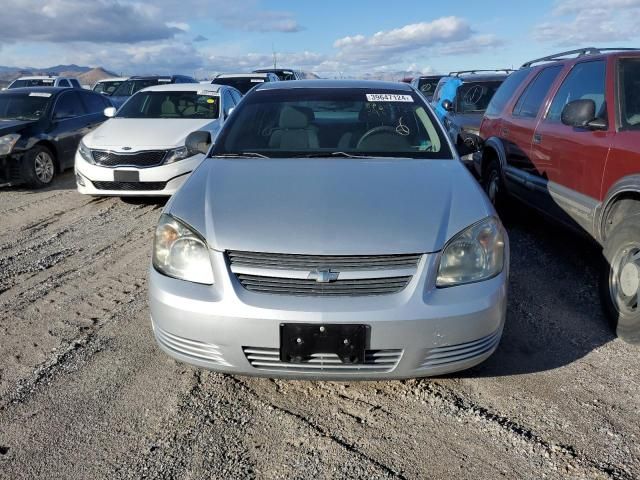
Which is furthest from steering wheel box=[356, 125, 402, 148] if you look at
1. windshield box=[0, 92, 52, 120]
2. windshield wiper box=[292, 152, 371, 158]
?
windshield box=[0, 92, 52, 120]

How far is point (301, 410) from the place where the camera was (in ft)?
8.92

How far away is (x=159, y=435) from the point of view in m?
2.52

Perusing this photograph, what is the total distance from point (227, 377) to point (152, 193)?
4159mm

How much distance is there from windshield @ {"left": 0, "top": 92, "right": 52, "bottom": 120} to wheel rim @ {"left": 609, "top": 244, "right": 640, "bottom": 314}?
8.37 metres

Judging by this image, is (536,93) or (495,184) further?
(495,184)

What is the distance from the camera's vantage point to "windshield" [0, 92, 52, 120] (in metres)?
8.81

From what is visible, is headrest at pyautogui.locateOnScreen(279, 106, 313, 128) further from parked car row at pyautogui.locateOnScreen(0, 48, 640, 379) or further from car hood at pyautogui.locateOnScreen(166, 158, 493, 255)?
car hood at pyautogui.locateOnScreen(166, 158, 493, 255)

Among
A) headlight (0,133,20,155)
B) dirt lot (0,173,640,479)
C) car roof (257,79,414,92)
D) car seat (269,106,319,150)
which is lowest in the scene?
dirt lot (0,173,640,479)

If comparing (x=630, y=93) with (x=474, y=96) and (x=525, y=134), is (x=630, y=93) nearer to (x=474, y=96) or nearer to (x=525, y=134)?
(x=525, y=134)

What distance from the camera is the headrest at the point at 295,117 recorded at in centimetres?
396

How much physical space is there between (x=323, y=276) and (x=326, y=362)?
0.38 meters

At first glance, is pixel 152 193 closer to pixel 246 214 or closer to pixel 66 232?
pixel 66 232

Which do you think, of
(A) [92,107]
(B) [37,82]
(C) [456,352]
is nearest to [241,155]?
(C) [456,352]

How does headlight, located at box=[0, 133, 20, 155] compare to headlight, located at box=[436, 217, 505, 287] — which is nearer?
headlight, located at box=[436, 217, 505, 287]
